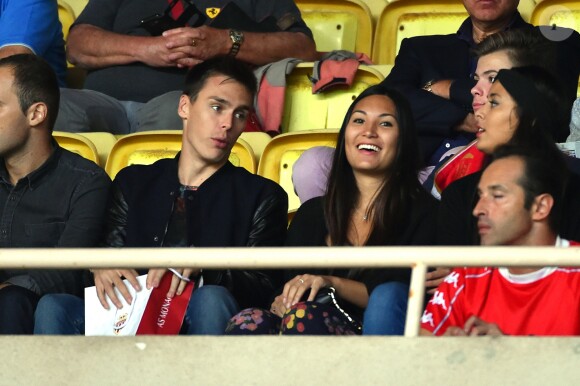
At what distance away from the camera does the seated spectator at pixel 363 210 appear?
382 centimetres

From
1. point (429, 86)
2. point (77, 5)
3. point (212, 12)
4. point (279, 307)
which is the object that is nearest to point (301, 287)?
point (279, 307)

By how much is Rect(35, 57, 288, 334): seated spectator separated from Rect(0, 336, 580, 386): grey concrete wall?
0.58 m

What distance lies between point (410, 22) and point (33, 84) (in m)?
2.13

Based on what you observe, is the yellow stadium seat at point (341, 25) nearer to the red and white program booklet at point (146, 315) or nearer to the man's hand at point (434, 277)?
the man's hand at point (434, 277)

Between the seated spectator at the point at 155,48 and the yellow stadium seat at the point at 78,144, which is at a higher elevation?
the seated spectator at the point at 155,48

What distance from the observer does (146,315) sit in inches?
149

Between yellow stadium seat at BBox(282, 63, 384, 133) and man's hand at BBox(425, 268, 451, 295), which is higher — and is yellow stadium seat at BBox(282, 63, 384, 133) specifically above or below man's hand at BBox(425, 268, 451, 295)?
above

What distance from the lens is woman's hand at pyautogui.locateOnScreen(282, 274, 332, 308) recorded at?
380 centimetres

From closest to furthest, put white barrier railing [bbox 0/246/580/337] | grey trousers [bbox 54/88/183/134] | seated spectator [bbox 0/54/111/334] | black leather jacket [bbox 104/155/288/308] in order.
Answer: white barrier railing [bbox 0/246/580/337]
black leather jacket [bbox 104/155/288/308]
seated spectator [bbox 0/54/111/334]
grey trousers [bbox 54/88/183/134]

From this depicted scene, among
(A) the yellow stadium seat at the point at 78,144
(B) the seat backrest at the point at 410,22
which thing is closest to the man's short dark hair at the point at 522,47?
(B) the seat backrest at the point at 410,22

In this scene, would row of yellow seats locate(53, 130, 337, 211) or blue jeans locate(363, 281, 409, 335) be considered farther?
row of yellow seats locate(53, 130, 337, 211)

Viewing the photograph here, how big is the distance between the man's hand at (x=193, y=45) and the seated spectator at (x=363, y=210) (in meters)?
1.36

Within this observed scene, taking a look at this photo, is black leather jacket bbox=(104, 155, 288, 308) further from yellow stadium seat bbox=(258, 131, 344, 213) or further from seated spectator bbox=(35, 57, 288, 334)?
yellow stadium seat bbox=(258, 131, 344, 213)

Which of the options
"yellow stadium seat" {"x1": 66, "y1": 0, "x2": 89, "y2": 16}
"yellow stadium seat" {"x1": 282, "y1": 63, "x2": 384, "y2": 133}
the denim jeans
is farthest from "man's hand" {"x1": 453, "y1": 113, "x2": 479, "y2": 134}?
"yellow stadium seat" {"x1": 66, "y1": 0, "x2": 89, "y2": 16}
